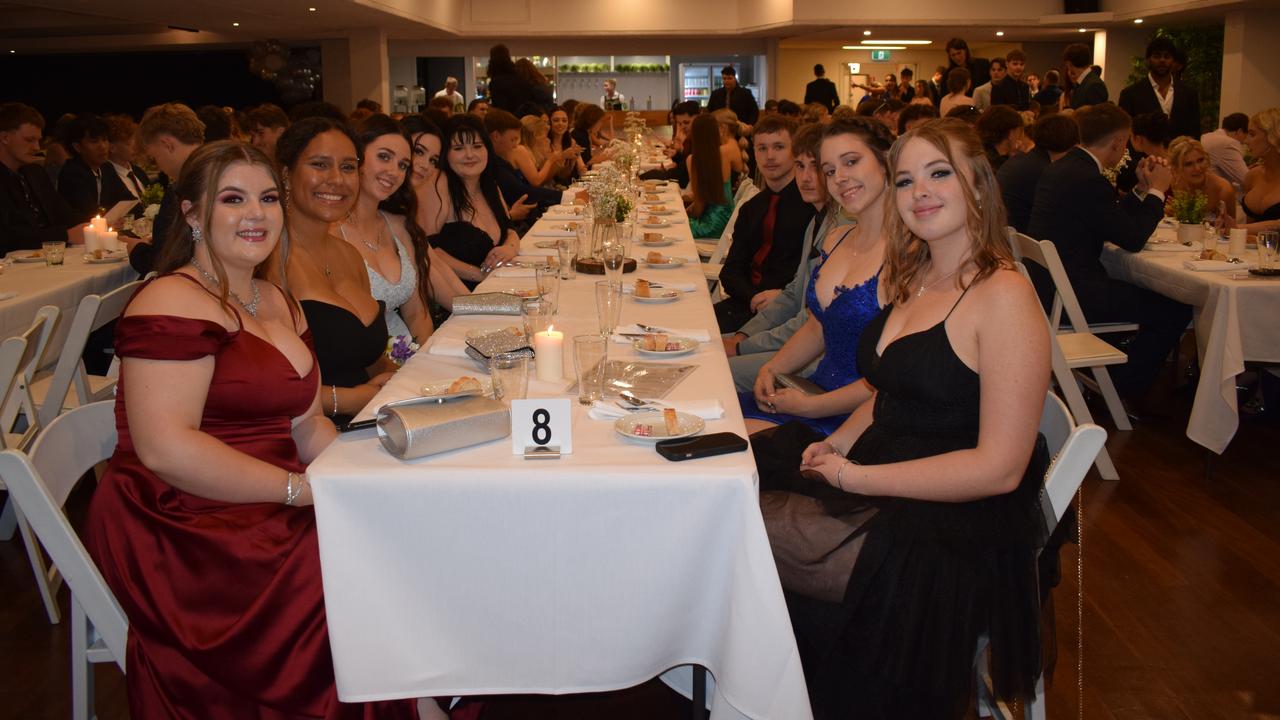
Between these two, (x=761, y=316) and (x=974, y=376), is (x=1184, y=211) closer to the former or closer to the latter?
(x=761, y=316)

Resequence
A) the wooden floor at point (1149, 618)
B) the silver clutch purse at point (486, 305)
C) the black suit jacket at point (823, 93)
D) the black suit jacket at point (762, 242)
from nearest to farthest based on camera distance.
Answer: the wooden floor at point (1149, 618), the silver clutch purse at point (486, 305), the black suit jacket at point (762, 242), the black suit jacket at point (823, 93)

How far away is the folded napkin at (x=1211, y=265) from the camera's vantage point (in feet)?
14.0

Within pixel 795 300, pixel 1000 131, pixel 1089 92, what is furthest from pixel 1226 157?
pixel 795 300

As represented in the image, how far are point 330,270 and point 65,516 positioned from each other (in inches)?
46.0

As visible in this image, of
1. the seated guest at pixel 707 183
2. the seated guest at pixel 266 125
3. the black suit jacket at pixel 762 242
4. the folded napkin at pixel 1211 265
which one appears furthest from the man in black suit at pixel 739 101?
the folded napkin at pixel 1211 265

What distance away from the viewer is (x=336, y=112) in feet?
14.4

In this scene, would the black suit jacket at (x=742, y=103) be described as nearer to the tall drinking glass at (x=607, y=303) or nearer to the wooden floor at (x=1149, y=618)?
the wooden floor at (x=1149, y=618)

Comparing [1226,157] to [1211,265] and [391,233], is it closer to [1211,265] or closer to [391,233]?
[1211,265]

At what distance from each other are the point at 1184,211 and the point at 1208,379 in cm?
128

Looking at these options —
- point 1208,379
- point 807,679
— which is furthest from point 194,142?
point 1208,379

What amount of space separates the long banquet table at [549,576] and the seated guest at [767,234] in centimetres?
277

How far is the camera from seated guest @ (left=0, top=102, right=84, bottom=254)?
5.12 m

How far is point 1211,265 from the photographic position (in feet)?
14.1

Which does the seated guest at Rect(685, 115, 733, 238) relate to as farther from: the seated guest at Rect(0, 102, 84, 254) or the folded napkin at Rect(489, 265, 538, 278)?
the seated guest at Rect(0, 102, 84, 254)
